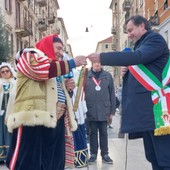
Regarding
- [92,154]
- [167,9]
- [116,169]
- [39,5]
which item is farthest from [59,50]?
[39,5]

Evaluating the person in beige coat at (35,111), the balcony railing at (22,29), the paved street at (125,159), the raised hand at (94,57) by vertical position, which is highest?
the balcony railing at (22,29)

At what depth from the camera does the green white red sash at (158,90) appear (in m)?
3.72

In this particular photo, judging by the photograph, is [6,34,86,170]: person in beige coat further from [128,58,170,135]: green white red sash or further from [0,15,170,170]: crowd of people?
[128,58,170,135]: green white red sash

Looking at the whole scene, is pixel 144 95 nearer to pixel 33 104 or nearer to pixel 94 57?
pixel 94 57

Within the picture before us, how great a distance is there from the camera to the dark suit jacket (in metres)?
3.67

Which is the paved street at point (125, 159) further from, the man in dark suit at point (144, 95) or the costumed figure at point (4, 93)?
the man in dark suit at point (144, 95)

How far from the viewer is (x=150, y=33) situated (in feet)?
12.8

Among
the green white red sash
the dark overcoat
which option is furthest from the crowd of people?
the dark overcoat

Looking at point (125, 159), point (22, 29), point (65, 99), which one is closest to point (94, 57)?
point (65, 99)

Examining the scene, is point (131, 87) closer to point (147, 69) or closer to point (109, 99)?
point (147, 69)

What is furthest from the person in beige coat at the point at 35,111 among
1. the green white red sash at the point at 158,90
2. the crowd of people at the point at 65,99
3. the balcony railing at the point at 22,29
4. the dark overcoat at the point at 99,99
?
the balcony railing at the point at 22,29

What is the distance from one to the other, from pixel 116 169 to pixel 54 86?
2853 millimetres

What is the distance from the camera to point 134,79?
3816 mm

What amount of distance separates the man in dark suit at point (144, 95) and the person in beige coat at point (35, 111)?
1.48ft
